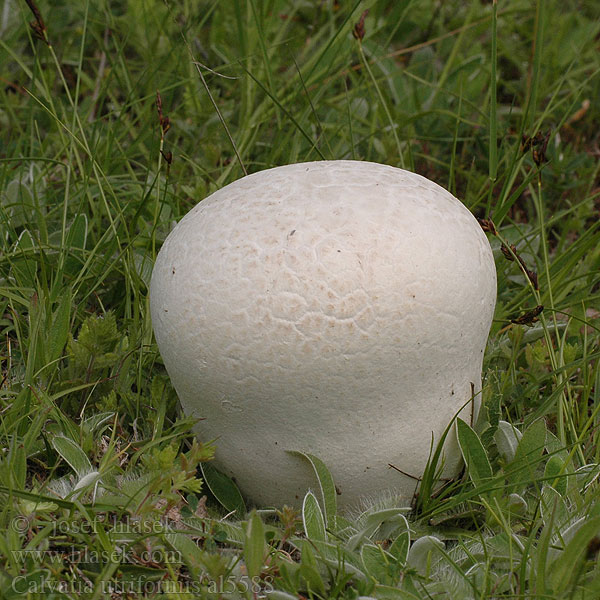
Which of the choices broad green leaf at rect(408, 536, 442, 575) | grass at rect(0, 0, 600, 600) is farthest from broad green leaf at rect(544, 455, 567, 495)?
broad green leaf at rect(408, 536, 442, 575)

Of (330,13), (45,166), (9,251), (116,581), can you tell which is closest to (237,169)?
(45,166)

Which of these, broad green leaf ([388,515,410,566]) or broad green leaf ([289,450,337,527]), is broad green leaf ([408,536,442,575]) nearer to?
broad green leaf ([388,515,410,566])

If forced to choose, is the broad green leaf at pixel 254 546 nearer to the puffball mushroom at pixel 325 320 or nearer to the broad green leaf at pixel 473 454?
the puffball mushroom at pixel 325 320

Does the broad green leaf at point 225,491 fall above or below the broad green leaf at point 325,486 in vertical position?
below

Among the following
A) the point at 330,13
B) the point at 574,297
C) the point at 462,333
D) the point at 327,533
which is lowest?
the point at 327,533

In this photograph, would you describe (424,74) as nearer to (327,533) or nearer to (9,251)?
(9,251)

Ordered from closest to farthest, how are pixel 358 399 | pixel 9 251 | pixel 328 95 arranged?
1. pixel 358 399
2. pixel 9 251
3. pixel 328 95

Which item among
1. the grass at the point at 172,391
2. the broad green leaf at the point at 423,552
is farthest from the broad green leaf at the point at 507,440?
the broad green leaf at the point at 423,552
